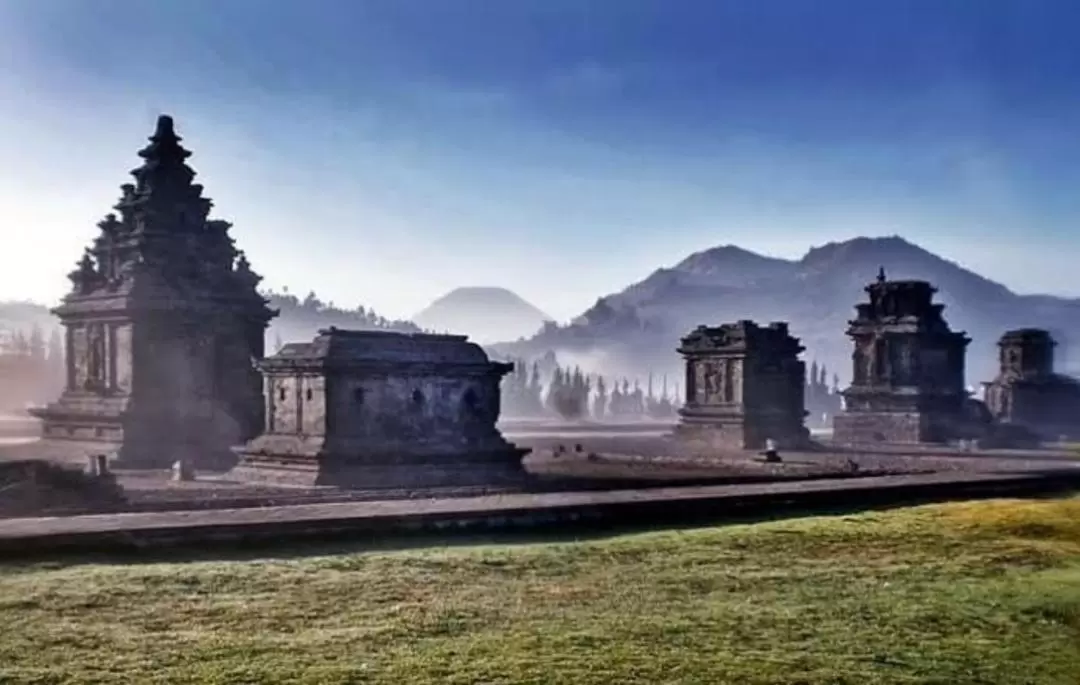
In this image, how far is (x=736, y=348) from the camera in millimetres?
39656

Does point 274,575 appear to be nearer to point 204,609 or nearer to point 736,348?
point 204,609

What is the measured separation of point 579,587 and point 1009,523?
7.43 m

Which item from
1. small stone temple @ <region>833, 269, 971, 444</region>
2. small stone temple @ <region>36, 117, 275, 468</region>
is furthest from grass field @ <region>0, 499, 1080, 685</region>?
small stone temple @ <region>833, 269, 971, 444</region>

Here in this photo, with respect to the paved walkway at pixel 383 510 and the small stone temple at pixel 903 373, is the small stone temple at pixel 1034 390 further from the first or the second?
the paved walkway at pixel 383 510

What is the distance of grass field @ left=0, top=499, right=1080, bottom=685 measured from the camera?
25.1 feet

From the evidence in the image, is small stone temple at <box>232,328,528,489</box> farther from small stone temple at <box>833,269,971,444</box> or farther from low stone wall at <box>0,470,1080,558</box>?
small stone temple at <box>833,269,971,444</box>

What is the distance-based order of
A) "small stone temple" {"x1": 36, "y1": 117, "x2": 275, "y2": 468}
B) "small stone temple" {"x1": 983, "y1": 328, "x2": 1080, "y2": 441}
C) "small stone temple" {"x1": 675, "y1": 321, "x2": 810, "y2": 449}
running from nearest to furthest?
"small stone temple" {"x1": 36, "y1": 117, "x2": 275, "y2": 468}
"small stone temple" {"x1": 675, "y1": 321, "x2": 810, "y2": 449}
"small stone temple" {"x1": 983, "y1": 328, "x2": 1080, "y2": 441}

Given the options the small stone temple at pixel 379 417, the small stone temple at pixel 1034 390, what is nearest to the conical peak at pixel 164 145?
the small stone temple at pixel 379 417

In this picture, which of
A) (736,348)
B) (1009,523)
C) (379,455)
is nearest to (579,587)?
(1009,523)

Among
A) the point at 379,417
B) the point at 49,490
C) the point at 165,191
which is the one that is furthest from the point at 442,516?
the point at 165,191

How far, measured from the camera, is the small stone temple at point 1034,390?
166 ft

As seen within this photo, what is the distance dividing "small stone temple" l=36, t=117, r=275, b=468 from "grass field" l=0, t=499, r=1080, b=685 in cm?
2063

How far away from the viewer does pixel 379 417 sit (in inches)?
915

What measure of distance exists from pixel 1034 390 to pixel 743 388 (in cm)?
1804
